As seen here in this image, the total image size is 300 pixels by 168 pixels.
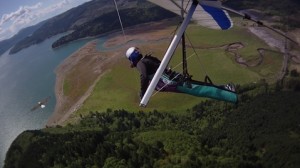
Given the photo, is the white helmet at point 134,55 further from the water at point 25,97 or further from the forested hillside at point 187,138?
the water at point 25,97

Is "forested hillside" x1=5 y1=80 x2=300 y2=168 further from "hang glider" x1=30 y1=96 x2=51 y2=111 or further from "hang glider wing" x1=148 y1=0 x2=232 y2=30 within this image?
"hang glider wing" x1=148 y1=0 x2=232 y2=30

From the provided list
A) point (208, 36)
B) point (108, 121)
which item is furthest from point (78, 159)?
point (208, 36)

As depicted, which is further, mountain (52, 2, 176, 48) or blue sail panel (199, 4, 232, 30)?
mountain (52, 2, 176, 48)

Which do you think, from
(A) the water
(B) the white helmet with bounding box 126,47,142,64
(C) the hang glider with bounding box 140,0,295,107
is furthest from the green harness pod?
(A) the water

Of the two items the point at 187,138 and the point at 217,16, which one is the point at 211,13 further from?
the point at 187,138

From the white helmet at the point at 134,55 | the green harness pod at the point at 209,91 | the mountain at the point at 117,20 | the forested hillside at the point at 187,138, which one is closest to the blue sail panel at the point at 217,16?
the green harness pod at the point at 209,91
